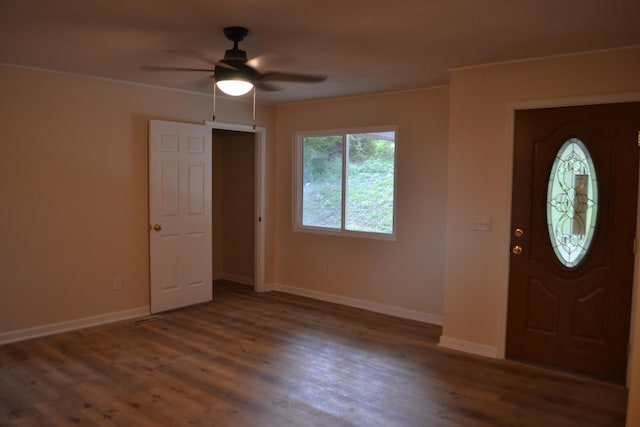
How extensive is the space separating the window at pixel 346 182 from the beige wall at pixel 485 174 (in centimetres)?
113

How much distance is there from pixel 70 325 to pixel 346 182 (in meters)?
3.25

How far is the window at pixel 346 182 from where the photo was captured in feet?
17.4

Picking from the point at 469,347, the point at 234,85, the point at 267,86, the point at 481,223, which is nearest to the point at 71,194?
the point at 267,86

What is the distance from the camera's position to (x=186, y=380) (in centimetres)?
349

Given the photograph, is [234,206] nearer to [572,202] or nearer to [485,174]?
[485,174]

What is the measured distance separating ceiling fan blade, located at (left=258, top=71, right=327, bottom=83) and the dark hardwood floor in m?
2.25

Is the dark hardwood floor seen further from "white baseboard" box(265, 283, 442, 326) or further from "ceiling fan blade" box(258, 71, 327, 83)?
"ceiling fan blade" box(258, 71, 327, 83)

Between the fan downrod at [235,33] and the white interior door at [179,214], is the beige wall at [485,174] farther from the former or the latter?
the white interior door at [179,214]

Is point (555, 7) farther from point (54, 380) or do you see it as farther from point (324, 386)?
point (54, 380)

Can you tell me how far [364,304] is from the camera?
5508mm

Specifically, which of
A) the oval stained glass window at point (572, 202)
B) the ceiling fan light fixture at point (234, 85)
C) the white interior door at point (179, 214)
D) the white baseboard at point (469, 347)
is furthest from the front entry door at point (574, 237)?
the white interior door at point (179, 214)

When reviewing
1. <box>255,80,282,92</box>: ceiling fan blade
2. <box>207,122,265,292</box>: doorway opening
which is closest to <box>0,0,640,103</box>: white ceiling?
<box>255,80,282,92</box>: ceiling fan blade

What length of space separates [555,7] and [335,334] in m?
3.25

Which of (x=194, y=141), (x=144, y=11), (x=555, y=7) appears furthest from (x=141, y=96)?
(x=555, y=7)
